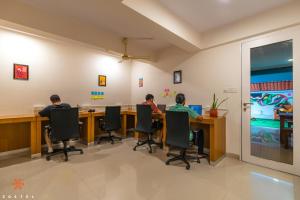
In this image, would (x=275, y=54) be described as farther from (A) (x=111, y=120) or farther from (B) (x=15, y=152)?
(B) (x=15, y=152)

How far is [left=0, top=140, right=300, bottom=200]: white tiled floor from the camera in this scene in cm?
182

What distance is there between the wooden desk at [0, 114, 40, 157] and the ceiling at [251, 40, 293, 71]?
4.41 m

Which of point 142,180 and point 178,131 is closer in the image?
point 142,180

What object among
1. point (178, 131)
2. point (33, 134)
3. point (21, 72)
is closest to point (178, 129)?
point (178, 131)

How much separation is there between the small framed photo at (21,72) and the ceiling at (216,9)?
10.2ft

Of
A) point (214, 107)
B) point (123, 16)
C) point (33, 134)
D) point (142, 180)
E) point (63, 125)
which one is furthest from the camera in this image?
point (214, 107)

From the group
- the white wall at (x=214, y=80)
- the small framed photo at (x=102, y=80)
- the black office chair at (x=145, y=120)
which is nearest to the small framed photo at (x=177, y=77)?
the white wall at (x=214, y=80)

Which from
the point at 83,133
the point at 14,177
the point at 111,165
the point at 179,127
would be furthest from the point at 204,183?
the point at 83,133

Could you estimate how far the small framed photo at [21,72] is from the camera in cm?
310

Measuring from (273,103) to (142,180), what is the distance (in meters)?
3.33

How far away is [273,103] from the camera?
11.1ft

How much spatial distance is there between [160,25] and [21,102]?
10.7 ft

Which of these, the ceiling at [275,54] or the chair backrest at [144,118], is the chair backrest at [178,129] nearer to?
the chair backrest at [144,118]

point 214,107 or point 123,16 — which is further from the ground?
point 123,16
